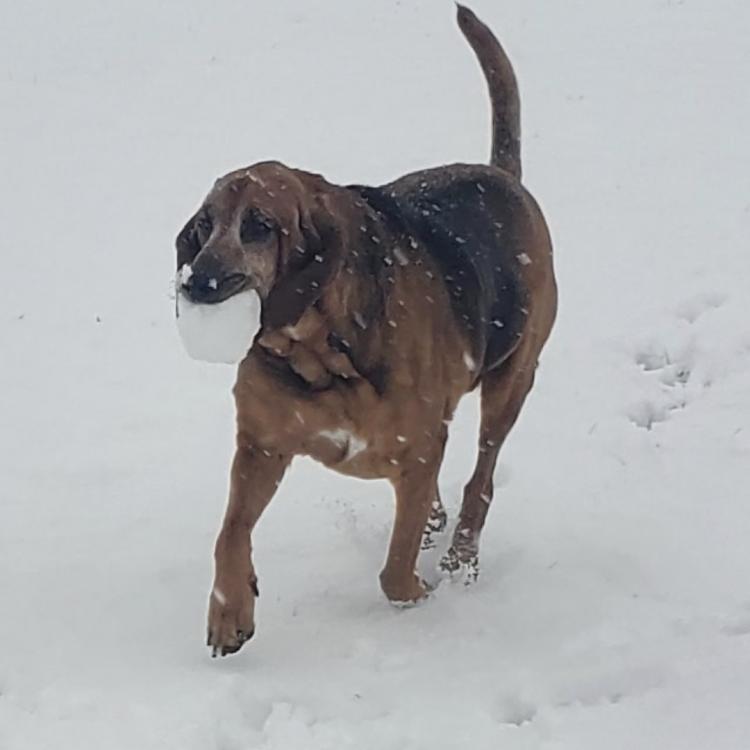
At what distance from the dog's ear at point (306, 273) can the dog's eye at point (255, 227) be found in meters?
0.13

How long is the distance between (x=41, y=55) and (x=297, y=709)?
11.0 m

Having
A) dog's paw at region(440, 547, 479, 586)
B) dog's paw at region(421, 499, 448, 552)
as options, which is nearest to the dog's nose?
dog's paw at region(440, 547, 479, 586)

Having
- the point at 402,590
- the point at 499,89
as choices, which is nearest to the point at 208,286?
the point at 402,590

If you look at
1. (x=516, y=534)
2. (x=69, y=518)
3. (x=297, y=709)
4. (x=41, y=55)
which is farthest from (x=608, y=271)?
(x=41, y=55)

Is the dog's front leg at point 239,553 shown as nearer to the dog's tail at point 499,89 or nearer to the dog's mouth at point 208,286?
the dog's mouth at point 208,286

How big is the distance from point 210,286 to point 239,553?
3.48ft

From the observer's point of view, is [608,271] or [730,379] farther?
[608,271]

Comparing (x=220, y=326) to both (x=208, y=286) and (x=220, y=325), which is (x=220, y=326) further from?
(x=208, y=286)

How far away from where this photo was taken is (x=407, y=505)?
4.46 metres

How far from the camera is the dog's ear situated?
12.2ft

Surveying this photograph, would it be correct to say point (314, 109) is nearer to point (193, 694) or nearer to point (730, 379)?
point (730, 379)

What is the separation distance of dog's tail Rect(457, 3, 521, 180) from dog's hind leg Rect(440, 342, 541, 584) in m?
0.89

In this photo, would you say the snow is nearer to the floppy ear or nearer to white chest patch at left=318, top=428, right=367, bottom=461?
the floppy ear

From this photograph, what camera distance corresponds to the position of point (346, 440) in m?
4.14
